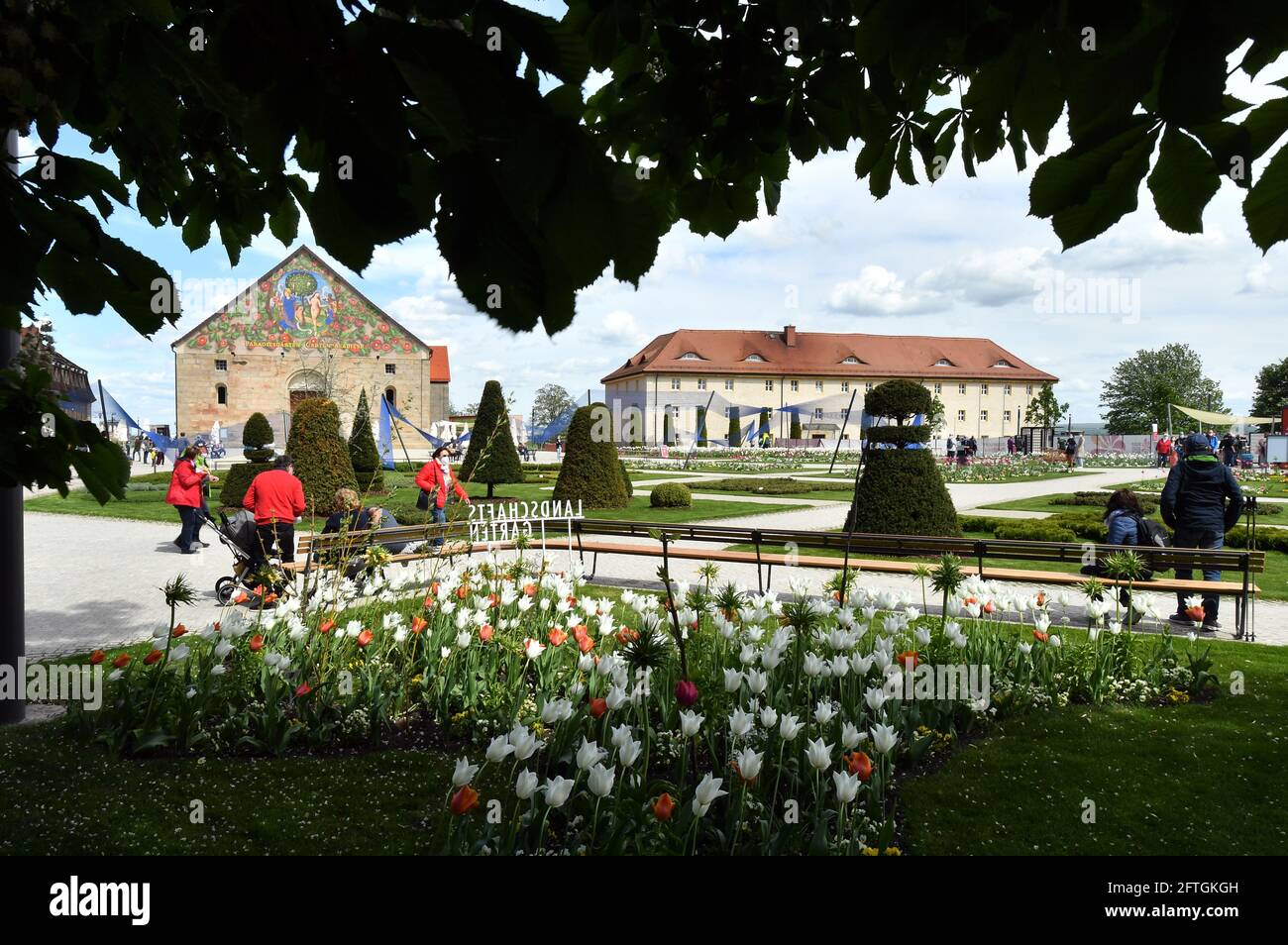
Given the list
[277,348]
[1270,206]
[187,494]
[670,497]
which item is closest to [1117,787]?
[1270,206]

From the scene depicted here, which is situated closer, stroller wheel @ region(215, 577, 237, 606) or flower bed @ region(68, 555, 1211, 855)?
flower bed @ region(68, 555, 1211, 855)

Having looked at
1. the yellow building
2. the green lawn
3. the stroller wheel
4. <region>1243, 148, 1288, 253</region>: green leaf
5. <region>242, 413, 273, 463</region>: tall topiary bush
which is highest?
the yellow building

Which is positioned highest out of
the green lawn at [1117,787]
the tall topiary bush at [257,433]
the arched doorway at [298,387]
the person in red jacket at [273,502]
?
the arched doorway at [298,387]

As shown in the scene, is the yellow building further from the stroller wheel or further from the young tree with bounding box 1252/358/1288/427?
the stroller wheel

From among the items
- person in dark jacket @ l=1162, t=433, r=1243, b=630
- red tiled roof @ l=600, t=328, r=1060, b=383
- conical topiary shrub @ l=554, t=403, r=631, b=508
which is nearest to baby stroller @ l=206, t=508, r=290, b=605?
person in dark jacket @ l=1162, t=433, r=1243, b=630

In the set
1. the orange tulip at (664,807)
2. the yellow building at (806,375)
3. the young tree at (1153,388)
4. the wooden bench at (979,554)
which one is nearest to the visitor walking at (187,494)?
the wooden bench at (979,554)

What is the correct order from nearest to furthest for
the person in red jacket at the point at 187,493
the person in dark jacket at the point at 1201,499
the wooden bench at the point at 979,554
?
the wooden bench at the point at 979,554
the person in dark jacket at the point at 1201,499
the person in red jacket at the point at 187,493

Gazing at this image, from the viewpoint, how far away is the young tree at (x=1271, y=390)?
68.7 metres

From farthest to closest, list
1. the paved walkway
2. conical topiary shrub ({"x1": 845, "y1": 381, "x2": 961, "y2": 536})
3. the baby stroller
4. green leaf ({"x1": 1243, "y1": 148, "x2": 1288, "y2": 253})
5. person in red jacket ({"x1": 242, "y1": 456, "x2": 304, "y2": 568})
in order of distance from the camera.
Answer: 1. conical topiary shrub ({"x1": 845, "y1": 381, "x2": 961, "y2": 536})
2. person in red jacket ({"x1": 242, "y1": 456, "x2": 304, "y2": 568})
3. the baby stroller
4. the paved walkway
5. green leaf ({"x1": 1243, "y1": 148, "x2": 1288, "y2": 253})

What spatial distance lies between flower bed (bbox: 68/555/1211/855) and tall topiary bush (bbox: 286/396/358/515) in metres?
11.6

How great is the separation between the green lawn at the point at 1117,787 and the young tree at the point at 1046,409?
59.0 m

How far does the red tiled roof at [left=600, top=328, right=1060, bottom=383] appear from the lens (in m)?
62.6

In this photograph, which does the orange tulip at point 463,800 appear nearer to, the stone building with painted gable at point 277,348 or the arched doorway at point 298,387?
the stone building with painted gable at point 277,348
